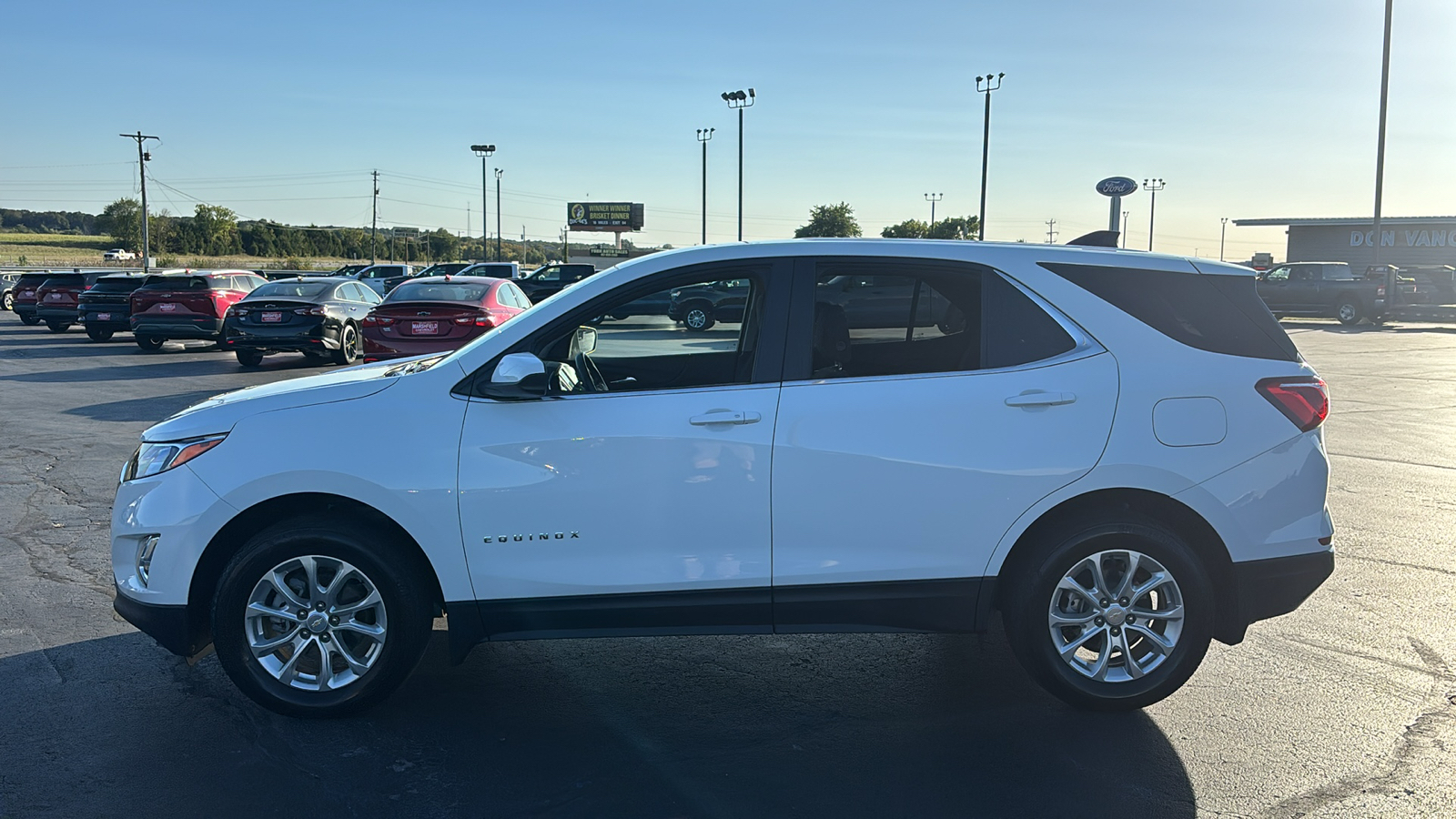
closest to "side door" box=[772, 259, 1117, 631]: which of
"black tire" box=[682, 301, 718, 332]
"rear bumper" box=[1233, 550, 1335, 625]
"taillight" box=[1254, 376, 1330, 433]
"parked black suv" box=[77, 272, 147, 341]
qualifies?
"black tire" box=[682, 301, 718, 332]

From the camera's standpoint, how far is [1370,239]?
54.6m

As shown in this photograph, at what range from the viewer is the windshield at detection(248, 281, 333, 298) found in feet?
58.5

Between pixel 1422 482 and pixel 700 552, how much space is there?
7243 millimetres

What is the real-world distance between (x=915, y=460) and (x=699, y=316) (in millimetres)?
1294

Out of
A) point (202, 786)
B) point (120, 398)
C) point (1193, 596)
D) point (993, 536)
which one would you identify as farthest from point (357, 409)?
point (120, 398)

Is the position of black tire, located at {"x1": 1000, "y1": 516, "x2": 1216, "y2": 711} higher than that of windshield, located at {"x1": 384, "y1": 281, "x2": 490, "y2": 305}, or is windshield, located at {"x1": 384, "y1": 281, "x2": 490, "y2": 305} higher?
windshield, located at {"x1": 384, "y1": 281, "x2": 490, "y2": 305}

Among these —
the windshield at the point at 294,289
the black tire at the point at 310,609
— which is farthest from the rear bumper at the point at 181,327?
the black tire at the point at 310,609

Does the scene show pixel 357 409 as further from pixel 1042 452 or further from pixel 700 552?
pixel 1042 452

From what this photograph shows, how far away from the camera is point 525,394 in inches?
157

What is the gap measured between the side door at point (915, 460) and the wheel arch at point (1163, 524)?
137mm

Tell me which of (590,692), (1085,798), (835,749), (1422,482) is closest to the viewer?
(1085,798)

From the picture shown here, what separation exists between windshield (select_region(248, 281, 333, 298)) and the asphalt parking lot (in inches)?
494

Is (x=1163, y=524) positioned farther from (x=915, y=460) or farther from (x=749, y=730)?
(x=749, y=730)

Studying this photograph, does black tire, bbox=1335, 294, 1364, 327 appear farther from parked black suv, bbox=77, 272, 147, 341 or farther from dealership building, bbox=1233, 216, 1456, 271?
parked black suv, bbox=77, 272, 147, 341
